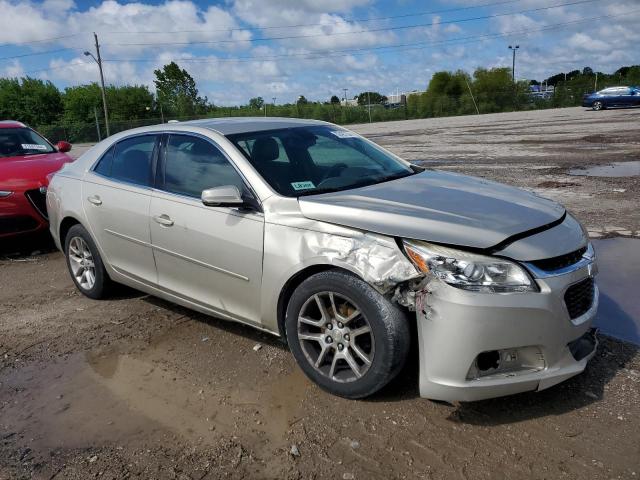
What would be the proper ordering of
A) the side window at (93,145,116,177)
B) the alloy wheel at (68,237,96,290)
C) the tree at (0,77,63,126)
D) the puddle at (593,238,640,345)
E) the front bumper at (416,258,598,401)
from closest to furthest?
the front bumper at (416,258,598,401)
the puddle at (593,238,640,345)
the side window at (93,145,116,177)
the alloy wheel at (68,237,96,290)
the tree at (0,77,63,126)

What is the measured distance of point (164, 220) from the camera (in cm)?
419

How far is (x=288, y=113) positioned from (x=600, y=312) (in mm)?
45507

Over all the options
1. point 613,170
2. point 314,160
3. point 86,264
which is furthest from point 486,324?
point 613,170

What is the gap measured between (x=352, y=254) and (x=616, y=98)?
40.8 metres

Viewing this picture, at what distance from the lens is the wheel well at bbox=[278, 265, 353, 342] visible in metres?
3.34

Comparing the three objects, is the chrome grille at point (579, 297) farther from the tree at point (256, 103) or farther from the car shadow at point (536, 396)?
the tree at point (256, 103)

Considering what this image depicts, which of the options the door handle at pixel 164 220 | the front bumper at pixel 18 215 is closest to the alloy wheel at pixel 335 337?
the door handle at pixel 164 220

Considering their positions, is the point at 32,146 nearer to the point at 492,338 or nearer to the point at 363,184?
the point at 363,184

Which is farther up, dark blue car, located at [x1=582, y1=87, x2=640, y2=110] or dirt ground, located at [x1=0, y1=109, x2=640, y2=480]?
dark blue car, located at [x1=582, y1=87, x2=640, y2=110]

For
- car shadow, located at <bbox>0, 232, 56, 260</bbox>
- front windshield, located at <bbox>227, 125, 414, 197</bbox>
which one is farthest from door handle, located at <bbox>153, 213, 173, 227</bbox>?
car shadow, located at <bbox>0, 232, 56, 260</bbox>

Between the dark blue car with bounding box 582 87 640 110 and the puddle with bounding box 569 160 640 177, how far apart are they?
29.8 meters

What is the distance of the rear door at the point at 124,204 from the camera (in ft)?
14.6

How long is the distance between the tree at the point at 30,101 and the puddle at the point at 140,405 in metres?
65.6

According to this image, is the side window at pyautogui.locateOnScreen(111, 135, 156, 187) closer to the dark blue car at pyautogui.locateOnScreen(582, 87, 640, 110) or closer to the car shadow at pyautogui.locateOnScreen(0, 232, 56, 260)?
the car shadow at pyautogui.locateOnScreen(0, 232, 56, 260)
